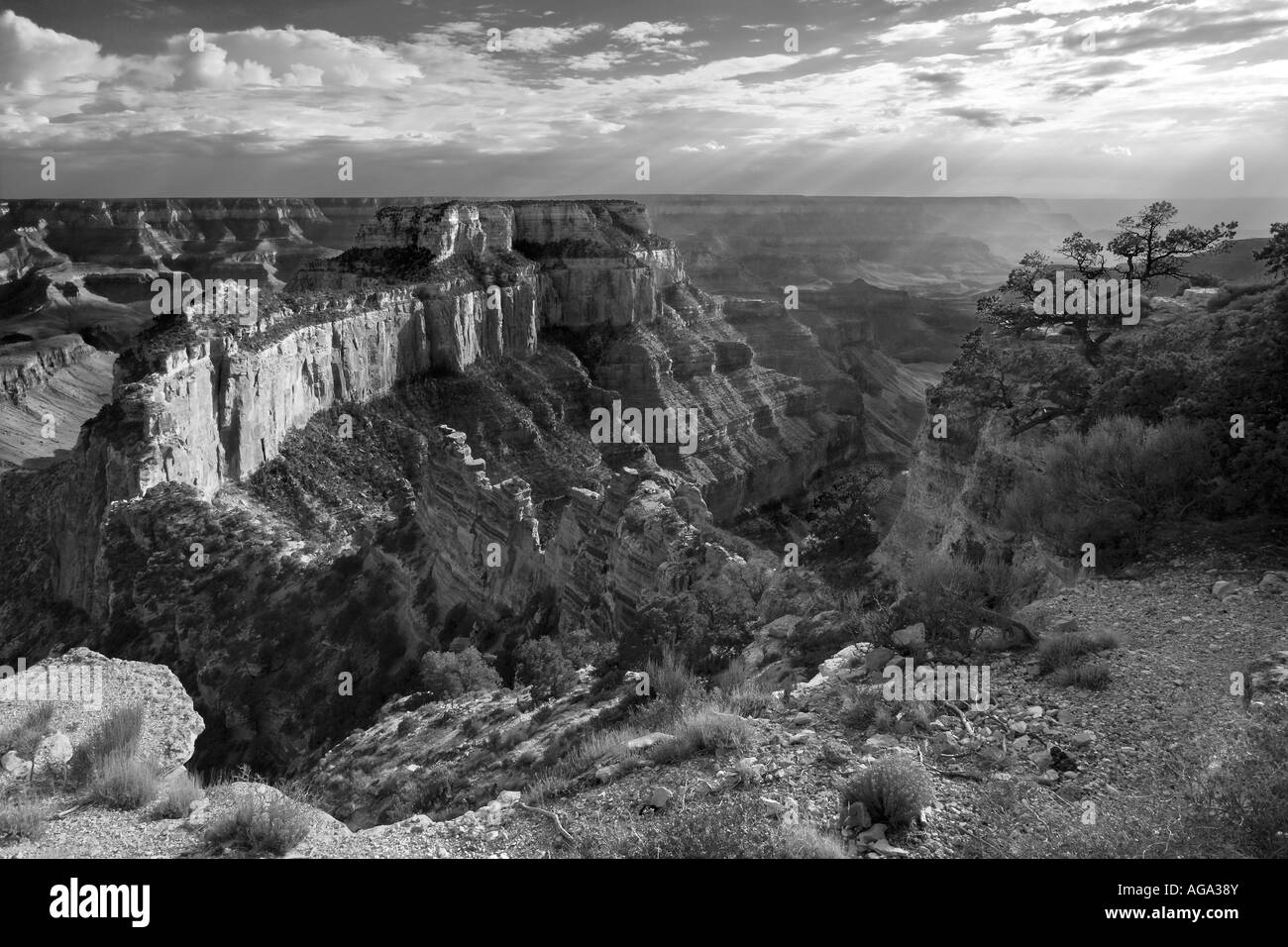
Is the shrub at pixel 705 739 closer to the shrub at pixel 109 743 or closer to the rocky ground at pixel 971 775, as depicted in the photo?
the rocky ground at pixel 971 775

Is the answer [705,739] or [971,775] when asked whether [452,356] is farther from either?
[971,775]

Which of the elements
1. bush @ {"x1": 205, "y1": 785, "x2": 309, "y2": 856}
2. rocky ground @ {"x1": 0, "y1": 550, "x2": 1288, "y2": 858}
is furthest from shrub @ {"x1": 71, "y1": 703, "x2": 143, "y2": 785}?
bush @ {"x1": 205, "y1": 785, "x2": 309, "y2": 856}

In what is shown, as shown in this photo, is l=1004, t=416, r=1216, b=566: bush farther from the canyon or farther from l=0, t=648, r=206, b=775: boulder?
l=0, t=648, r=206, b=775: boulder

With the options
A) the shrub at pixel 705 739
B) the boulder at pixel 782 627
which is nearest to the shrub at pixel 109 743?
the shrub at pixel 705 739

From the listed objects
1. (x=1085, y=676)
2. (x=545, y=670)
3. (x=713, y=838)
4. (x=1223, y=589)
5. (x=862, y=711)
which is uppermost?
(x=1223, y=589)

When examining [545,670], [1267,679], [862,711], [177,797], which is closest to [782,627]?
[545,670]

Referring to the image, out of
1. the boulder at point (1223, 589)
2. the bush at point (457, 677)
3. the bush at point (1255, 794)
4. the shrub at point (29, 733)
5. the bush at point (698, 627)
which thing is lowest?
the bush at point (457, 677)
